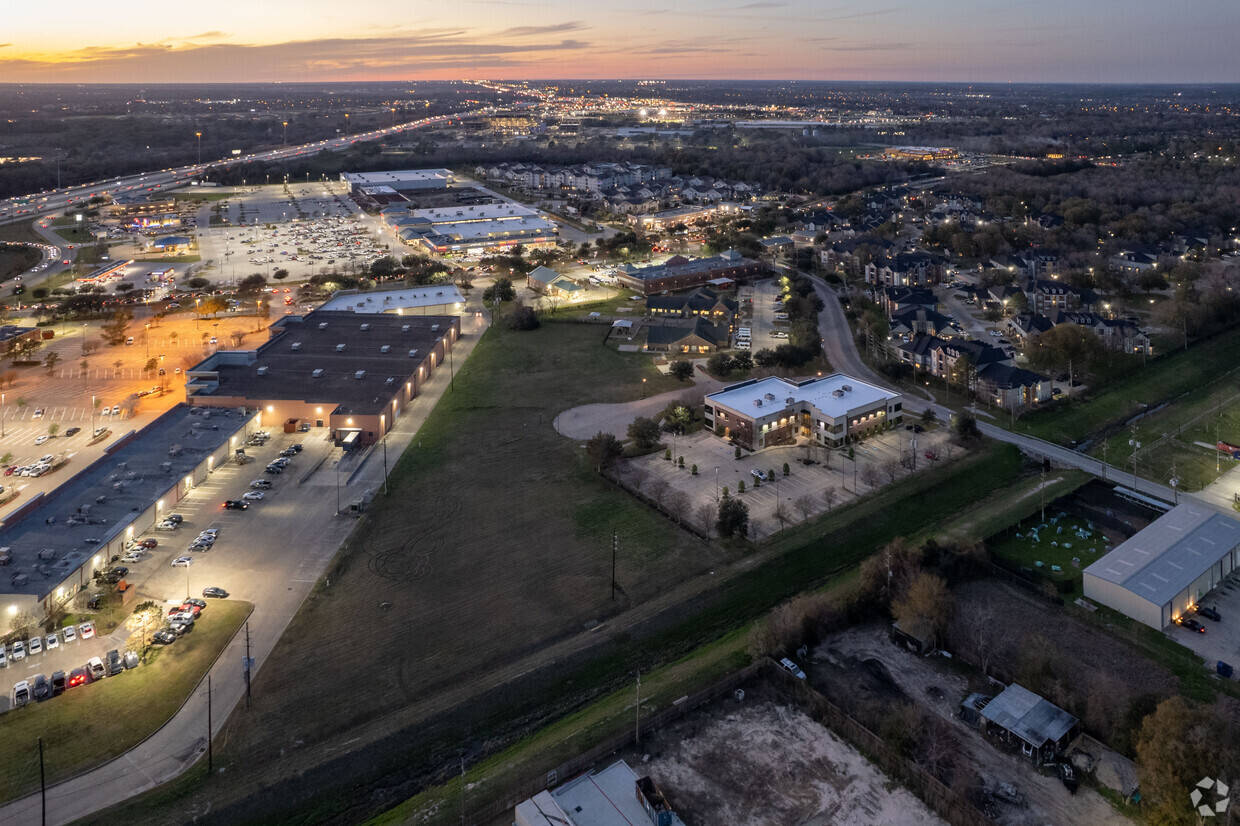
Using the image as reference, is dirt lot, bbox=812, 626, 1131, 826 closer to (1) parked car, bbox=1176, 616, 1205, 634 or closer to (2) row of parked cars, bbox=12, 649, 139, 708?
(1) parked car, bbox=1176, 616, 1205, 634

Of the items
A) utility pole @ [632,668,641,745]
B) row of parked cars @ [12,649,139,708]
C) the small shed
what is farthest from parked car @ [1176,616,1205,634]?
row of parked cars @ [12,649,139,708]

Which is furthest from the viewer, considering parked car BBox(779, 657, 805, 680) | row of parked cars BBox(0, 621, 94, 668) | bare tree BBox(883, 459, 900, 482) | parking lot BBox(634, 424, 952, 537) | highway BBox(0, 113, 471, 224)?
highway BBox(0, 113, 471, 224)

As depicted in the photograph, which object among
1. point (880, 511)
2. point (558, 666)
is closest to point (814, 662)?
point (558, 666)

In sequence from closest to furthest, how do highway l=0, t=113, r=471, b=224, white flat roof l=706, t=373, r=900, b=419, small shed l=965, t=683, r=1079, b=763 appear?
small shed l=965, t=683, r=1079, b=763 → white flat roof l=706, t=373, r=900, b=419 → highway l=0, t=113, r=471, b=224

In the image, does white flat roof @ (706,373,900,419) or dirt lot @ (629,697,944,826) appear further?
white flat roof @ (706,373,900,419)

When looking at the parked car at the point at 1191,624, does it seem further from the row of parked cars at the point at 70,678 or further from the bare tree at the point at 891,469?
the row of parked cars at the point at 70,678

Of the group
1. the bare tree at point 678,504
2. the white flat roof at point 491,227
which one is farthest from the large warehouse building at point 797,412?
the white flat roof at point 491,227
